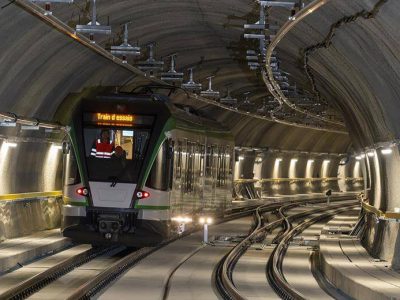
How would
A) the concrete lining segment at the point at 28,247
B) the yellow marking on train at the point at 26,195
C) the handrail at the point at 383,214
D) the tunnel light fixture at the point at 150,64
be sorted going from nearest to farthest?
the handrail at the point at 383,214, the concrete lining segment at the point at 28,247, the yellow marking on train at the point at 26,195, the tunnel light fixture at the point at 150,64

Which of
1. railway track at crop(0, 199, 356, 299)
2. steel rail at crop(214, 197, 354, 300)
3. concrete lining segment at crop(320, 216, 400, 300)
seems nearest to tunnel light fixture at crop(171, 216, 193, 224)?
railway track at crop(0, 199, 356, 299)

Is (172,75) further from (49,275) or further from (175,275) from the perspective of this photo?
(49,275)

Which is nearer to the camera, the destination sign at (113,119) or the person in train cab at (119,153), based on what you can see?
the person in train cab at (119,153)

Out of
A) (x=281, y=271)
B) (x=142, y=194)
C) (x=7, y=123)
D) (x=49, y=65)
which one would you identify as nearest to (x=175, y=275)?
(x=142, y=194)

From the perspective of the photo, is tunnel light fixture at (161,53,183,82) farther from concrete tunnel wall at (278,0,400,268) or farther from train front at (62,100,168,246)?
train front at (62,100,168,246)

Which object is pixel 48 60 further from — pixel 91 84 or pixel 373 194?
pixel 373 194

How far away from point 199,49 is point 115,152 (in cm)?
853

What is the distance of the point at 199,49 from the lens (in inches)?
1163

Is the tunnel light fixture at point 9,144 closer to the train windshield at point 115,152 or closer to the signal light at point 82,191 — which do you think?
the train windshield at point 115,152

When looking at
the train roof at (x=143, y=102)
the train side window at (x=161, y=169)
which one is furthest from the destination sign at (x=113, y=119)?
the train side window at (x=161, y=169)

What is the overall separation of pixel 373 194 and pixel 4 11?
35.3 ft

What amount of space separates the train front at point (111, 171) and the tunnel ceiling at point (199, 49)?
1.72m

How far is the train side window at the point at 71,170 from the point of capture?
2166 centimetres

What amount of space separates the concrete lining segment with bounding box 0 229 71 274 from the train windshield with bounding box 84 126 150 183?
200 cm
